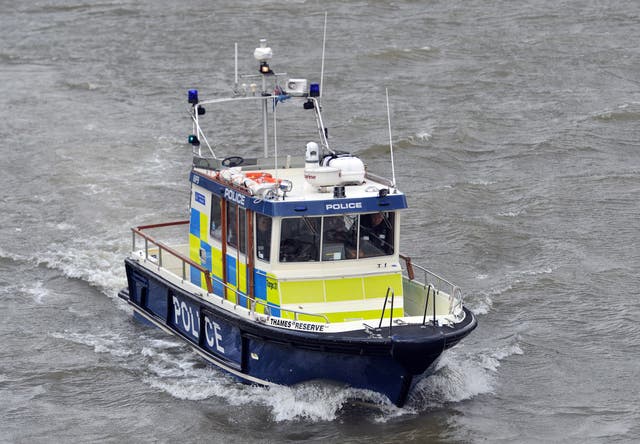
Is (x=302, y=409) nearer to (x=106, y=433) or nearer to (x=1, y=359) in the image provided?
(x=106, y=433)

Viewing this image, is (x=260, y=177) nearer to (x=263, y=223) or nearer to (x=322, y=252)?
(x=263, y=223)

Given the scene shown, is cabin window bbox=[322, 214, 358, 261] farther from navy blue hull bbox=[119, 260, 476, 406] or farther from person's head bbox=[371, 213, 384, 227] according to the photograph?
navy blue hull bbox=[119, 260, 476, 406]

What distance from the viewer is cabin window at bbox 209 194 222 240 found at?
54.8 feet

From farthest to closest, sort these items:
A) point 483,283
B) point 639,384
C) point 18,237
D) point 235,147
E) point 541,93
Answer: point 541,93 → point 235,147 → point 18,237 → point 483,283 → point 639,384

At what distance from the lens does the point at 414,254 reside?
21.5 meters

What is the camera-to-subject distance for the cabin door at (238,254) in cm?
1590

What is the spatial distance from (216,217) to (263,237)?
1337mm

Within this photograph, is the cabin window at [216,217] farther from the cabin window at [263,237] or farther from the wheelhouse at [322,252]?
the cabin window at [263,237]

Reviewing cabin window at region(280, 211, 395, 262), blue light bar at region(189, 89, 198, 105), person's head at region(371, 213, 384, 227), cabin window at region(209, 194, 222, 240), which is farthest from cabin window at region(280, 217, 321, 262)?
blue light bar at region(189, 89, 198, 105)

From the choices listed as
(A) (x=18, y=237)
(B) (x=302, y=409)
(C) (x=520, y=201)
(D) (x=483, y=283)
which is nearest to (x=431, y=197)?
(C) (x=520, y=201)

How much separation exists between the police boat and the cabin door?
13 mm

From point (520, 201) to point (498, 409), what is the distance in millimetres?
8803

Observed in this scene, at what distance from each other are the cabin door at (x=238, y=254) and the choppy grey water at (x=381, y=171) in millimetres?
1273

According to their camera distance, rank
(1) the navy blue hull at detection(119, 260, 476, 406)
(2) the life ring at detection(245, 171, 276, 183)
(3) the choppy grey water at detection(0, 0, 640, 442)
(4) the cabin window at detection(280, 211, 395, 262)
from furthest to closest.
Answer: (2) the life ring at detection(245, 171, 276, 183)
(3) the choppy grey water at detection(0, 0, 640, 442)
(4) the cabin window at detection(280, 211, 395, 262)
(1) the navy blue hull at detection(119, 260, 476, 406)
